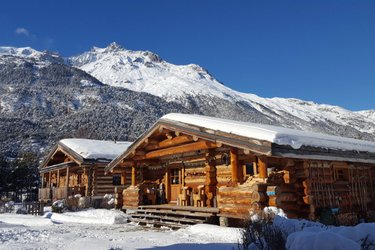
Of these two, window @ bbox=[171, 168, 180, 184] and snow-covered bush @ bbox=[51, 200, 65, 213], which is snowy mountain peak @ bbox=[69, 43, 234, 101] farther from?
window @ bbox=[171, 168, 180, 184]

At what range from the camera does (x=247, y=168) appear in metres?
14.8

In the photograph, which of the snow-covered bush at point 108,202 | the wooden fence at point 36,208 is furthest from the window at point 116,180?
the wooden fence at point 36,208

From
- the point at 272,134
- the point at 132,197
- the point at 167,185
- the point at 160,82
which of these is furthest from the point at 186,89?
the point at 272,134

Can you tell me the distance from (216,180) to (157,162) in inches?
190

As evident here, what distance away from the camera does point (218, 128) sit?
12.2 meters

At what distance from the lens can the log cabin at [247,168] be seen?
10758 millimetres

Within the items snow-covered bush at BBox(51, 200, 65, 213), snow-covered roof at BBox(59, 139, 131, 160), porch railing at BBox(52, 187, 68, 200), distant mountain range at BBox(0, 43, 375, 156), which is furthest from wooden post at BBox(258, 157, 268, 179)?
distant mountain range at BBox(0, 43, 375, 156)

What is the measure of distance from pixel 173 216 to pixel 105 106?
81.2 m

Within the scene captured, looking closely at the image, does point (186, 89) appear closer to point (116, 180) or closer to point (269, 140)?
point (116, 180)

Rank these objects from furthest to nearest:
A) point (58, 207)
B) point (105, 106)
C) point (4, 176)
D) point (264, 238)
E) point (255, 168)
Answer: point (105, 106) → point (4, 176) → point (58, 207) → point (255, 168) → point (264, 238)

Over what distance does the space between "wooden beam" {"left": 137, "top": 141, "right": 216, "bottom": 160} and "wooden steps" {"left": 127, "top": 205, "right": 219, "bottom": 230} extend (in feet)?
7.47

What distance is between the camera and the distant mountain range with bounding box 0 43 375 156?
2752 inches

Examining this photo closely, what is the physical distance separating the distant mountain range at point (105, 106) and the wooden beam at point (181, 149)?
15451mm

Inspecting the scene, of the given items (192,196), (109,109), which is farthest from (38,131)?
(192,196)
